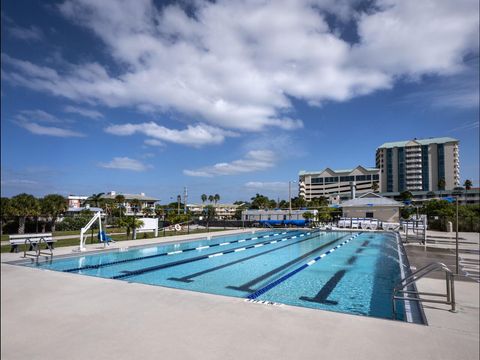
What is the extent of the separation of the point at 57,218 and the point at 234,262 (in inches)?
629

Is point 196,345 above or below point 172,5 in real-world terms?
below

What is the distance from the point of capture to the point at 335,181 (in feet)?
314

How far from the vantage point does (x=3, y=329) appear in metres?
1.81

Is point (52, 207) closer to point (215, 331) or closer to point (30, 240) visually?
point (30, 240)

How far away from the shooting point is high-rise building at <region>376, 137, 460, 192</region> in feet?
271

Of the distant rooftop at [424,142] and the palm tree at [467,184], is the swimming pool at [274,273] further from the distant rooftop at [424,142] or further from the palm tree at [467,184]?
the distant rooftop at [424,142]

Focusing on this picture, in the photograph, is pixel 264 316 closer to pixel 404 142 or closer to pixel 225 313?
Result: pixel 225 313

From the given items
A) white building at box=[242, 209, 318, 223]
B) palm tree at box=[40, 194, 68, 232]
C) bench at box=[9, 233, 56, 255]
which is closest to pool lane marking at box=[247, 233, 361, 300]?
bench at box=[9, 233, 56, 255]

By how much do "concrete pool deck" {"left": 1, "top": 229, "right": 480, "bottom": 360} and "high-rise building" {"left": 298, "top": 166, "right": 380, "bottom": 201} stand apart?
87181 mm

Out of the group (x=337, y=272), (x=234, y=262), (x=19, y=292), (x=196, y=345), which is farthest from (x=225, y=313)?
(x=234, y=262)

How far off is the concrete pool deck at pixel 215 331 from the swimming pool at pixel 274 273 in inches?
34.9

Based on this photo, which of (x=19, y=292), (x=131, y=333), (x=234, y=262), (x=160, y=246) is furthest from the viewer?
(x=160, y=246)

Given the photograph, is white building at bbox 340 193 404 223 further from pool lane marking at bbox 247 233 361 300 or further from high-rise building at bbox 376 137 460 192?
high-rise building at bbox 376 137 460 192

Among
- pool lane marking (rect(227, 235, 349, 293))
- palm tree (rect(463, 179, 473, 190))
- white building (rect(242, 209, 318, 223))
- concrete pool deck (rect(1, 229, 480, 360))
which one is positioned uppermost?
palm tree (rect(463, 179, 473, 190))
